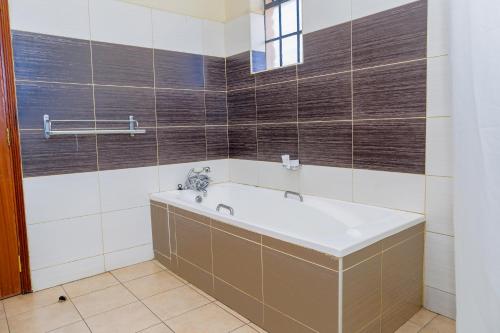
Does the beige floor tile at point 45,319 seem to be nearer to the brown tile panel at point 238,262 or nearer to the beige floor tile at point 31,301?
the beige floor tile at point 31,301

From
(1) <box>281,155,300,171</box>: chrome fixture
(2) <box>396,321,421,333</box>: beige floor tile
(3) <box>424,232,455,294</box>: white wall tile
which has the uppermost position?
(1) <box>281,155,300,171</box>: chrome fixture

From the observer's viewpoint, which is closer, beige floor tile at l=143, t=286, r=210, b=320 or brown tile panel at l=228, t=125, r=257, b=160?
beige floor tile at l=143, t=286, r=210, b=320

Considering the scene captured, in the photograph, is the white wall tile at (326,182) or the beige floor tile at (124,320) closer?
the beige floor tile at (124,320)

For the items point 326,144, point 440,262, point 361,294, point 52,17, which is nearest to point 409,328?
point 440,262

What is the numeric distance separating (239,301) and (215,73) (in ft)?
6.75

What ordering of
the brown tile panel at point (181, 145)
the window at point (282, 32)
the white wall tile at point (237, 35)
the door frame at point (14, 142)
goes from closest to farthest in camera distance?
the door frame at point (14, 142), the window at point (282, 32), the brown tile panel at point (181, 145), the white wall tile at point (237, 35)

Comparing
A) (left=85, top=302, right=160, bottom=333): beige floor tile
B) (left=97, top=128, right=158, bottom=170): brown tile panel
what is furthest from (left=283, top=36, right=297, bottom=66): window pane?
(left=85, top=302, right=160, bottom=333): beige floor tile

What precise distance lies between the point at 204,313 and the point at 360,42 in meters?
1.92

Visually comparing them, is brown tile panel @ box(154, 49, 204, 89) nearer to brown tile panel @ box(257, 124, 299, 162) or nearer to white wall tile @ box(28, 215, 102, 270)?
brown tile panel @ box(257, 124, 299, 162)

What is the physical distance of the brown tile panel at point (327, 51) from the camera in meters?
2.27

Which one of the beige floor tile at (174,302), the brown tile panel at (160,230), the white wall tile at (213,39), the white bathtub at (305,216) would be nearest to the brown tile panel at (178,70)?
the white wall tile at (213,39)

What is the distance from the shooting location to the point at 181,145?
9.95 ft

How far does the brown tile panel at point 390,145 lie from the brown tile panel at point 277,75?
2.25 ft

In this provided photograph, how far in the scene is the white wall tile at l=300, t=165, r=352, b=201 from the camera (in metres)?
2.36
